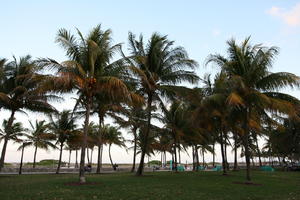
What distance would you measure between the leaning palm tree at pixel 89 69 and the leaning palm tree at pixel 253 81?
21.9ft

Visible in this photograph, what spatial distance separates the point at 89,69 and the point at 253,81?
10.3 meters

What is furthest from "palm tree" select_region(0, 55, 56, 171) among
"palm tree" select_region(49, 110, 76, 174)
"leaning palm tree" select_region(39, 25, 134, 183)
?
"palm tree" select_region(49, 110, 76, 174)

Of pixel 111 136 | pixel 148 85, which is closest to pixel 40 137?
pixel 111 136

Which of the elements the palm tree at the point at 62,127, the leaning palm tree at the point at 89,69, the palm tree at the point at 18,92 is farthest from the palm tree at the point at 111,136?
the leaning palm tree at the point at 89,69

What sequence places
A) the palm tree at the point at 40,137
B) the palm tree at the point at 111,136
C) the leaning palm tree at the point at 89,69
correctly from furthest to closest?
the palm tree at the point at 111,136
the palm tree at the point at 40,137
the leaning palm tree at the point at 89,69

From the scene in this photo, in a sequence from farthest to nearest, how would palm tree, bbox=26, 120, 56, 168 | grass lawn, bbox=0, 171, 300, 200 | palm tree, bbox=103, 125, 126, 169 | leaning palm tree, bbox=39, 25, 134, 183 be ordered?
1. palm tree, bbox=103, 125, 126, 169
2. palm tree, bbox=26, 120, 56, 168
3. leaning palm tree, bbox=39, 25, 134, 183
4. grass lawn, bbox=0, 171, 300, 200

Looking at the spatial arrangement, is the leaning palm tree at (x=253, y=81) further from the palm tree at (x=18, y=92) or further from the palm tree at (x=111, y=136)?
the palm tree at (x=111, y=136)

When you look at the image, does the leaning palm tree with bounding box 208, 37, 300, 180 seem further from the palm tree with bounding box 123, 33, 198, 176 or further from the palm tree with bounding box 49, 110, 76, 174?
the palm tree with bounding box 49, 110, 76, 174

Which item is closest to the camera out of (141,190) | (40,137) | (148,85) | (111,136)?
(141,190)

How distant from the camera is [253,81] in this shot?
18109 mm

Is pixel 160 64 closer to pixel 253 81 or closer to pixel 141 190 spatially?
pixel 253 81

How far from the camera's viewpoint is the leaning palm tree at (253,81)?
16.6 metres

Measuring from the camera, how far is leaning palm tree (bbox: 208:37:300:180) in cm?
1656

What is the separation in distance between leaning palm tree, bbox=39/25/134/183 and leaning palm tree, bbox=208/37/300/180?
21.9 ft
